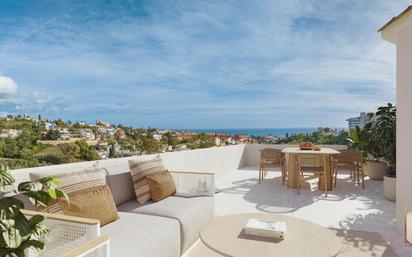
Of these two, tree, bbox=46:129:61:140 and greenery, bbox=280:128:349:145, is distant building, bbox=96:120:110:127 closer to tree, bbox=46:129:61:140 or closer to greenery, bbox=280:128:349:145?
tree, bbox=46:129:61:140

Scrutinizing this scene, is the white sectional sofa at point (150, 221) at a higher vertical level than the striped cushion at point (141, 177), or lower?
lower

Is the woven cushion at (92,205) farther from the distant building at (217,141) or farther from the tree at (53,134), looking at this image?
the distant building at (217,141)

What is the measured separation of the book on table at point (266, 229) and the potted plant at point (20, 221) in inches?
53.2

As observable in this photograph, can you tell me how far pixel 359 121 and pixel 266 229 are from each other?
6559 mm

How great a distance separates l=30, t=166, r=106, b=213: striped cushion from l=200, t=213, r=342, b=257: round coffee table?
0.99 metres

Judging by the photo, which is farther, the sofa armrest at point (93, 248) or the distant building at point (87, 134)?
the distant building at point (87, 134)

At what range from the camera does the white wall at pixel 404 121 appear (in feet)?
9.86

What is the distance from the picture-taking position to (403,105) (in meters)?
3.10

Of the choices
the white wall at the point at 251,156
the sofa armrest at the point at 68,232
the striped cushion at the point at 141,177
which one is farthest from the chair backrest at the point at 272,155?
the sofa armrest at the point at 68,232

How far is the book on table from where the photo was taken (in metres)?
1.92

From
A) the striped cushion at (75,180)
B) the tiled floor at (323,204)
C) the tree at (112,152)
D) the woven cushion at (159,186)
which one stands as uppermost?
the tree at (112,152)

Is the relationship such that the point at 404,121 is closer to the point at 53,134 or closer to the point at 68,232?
the point at 68,232

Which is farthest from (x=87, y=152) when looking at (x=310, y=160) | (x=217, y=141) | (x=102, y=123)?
(x=310, y=160)

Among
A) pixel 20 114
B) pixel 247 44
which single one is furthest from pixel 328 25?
pixel 20 114
